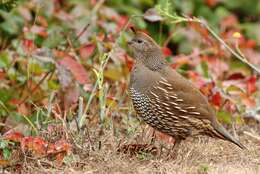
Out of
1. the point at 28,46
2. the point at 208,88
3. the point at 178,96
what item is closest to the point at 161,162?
the point at 178,96

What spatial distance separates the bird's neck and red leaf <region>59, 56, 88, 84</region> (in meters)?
0.53

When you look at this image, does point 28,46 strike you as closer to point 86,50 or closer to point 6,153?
point 86,50

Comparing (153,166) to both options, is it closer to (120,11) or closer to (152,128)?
(152,128)

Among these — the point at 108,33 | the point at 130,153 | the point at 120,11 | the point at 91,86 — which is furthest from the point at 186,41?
the point at 130,153

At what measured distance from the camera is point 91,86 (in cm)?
627

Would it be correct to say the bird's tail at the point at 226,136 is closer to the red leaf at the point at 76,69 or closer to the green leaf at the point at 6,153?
the red leaf at the point at 76,69

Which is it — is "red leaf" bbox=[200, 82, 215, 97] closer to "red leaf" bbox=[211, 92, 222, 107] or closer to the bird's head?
"red leaf" bbox=[211, 92, 222, 107]

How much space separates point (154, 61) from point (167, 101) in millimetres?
336

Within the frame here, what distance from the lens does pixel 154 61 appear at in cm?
577

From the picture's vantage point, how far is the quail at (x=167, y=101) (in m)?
5.56

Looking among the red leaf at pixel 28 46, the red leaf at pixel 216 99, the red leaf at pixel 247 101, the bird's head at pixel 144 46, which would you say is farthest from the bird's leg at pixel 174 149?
the red leaf at pixel 28 46

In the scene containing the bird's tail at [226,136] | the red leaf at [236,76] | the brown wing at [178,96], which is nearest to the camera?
the brown wing at [178,96]

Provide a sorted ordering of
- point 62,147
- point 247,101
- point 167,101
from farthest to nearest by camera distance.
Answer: point 247,101, point 167,101, point 62,147

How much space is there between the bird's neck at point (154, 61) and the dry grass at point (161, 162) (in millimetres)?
498
